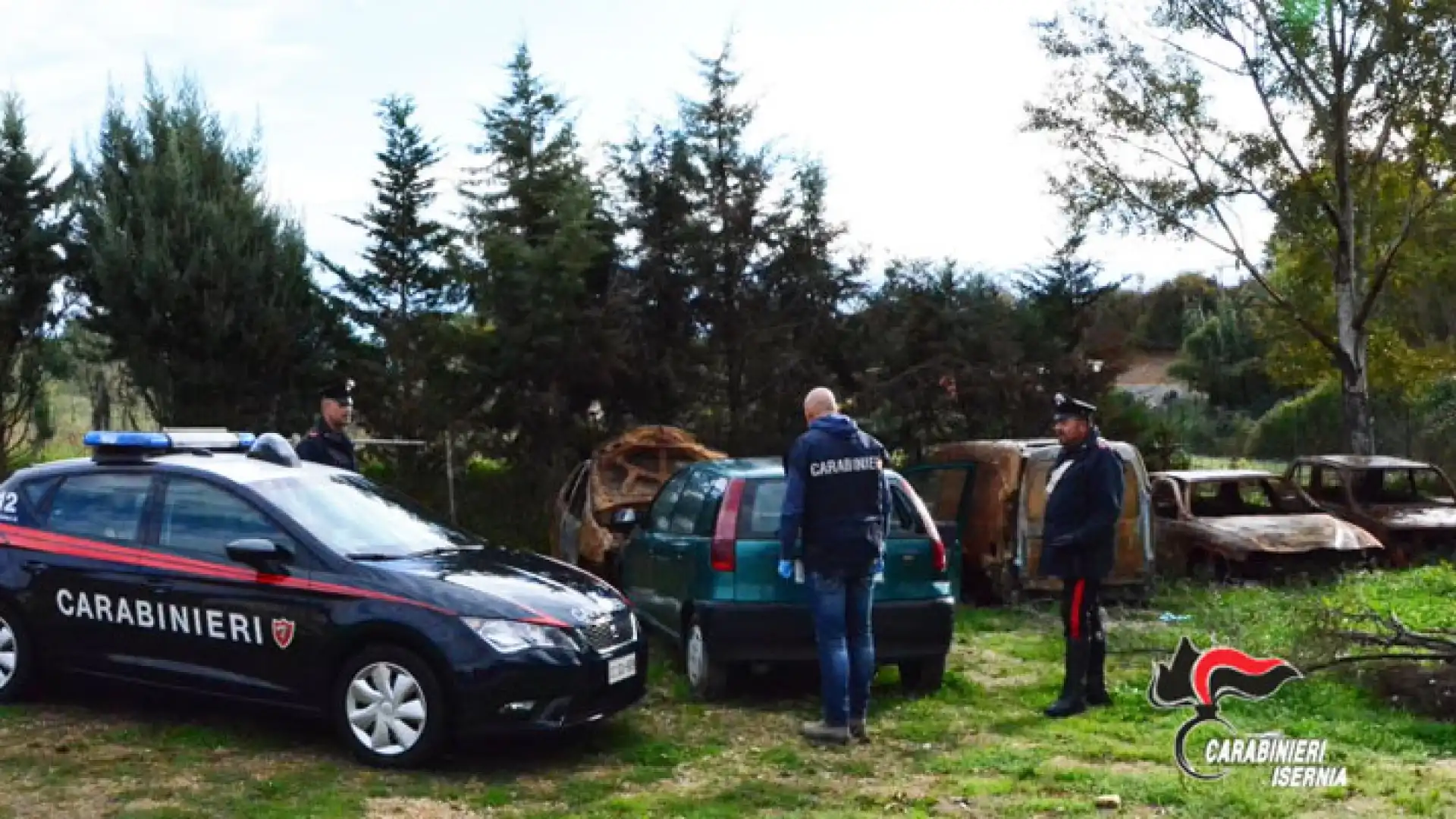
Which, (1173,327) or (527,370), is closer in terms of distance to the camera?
(527,370)

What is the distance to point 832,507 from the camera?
6910mm

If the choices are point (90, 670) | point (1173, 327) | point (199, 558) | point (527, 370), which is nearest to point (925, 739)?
point (199, 558)

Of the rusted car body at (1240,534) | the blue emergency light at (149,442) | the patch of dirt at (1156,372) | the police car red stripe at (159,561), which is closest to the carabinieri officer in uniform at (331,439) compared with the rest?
the blue emergency light at (149,442)

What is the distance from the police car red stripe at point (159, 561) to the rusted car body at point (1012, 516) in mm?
5541

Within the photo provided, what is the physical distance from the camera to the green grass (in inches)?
224

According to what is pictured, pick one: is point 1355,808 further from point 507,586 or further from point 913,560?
point 507,586

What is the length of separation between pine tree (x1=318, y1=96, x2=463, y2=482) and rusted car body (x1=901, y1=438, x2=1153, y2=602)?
5564 mm

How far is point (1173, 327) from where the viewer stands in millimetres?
53656

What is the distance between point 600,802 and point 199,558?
8.44 ft

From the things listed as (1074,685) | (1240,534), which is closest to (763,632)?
(1074,685)

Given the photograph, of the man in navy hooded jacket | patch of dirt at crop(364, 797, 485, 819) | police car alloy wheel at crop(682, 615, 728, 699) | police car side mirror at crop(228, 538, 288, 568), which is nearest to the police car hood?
police car side mirror at crop(228, 538, 288, 568)

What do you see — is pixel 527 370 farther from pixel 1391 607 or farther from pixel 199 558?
pixel 1391 607

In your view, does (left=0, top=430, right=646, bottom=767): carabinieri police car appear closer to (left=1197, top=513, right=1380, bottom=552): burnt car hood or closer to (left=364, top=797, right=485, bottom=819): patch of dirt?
(left=364, top=797, right=485, bottom=819): patch of dirt

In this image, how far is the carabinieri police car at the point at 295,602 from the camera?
6.25 metres
